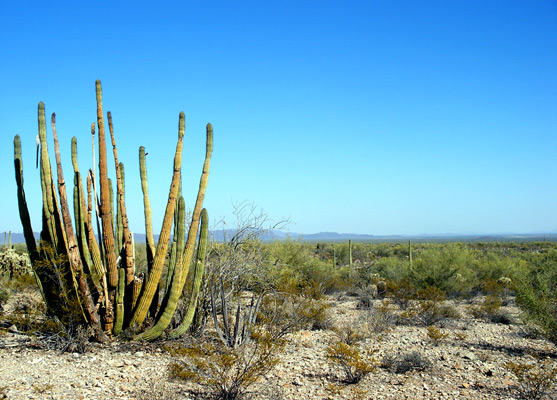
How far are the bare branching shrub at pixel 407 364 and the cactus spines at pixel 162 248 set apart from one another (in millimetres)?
3788

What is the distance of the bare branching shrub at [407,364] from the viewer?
709 cm

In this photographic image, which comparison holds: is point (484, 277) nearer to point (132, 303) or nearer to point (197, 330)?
point (197, 330)

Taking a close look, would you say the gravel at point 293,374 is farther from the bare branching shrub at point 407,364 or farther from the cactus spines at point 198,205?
the cactus spines at point 198,205

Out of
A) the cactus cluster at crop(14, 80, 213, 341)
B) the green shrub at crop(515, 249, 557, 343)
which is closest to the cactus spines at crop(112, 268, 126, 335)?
the cactus cluster at crop(14, 80, 213, 341)

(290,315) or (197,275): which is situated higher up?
(197,275)

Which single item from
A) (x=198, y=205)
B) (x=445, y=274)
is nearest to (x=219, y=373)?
(x=198, y=205)

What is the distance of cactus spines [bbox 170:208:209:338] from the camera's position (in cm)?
784

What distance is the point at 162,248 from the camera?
7.79 meters

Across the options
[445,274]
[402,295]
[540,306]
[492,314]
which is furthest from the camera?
[445,274]

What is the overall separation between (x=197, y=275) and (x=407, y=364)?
11.5 feet

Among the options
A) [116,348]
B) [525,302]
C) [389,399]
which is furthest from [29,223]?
[525,302]

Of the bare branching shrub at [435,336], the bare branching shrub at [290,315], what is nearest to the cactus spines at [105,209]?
the bare branching shrub at [290,315]

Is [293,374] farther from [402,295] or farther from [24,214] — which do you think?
[402,295]

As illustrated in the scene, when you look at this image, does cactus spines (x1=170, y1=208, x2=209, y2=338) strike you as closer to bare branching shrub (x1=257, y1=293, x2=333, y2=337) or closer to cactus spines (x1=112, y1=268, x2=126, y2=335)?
cactus spines (x1=112, y1=268, x2=126, y2=335)
